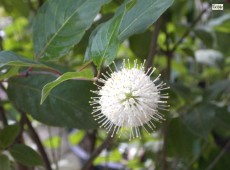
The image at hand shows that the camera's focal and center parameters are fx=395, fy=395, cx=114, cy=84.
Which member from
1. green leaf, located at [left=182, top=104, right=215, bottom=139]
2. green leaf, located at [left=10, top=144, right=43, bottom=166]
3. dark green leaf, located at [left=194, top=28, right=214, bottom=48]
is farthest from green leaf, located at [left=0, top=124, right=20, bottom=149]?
dark green leaf, located at [left=194, top=28, right=214, bottom=48]

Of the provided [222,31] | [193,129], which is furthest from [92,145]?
[222,31]

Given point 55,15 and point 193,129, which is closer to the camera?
point 55,15

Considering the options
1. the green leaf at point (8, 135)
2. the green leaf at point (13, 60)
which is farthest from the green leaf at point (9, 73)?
the green leaf at point (8, 135)

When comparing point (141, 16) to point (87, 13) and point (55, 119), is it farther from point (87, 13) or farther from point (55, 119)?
point (55, 119)

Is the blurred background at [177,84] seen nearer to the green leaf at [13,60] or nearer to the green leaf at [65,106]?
the green leaf at [65,106]

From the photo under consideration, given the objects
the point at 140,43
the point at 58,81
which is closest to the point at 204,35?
the point at 140,43

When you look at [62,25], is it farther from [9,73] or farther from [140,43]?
[140,43]
